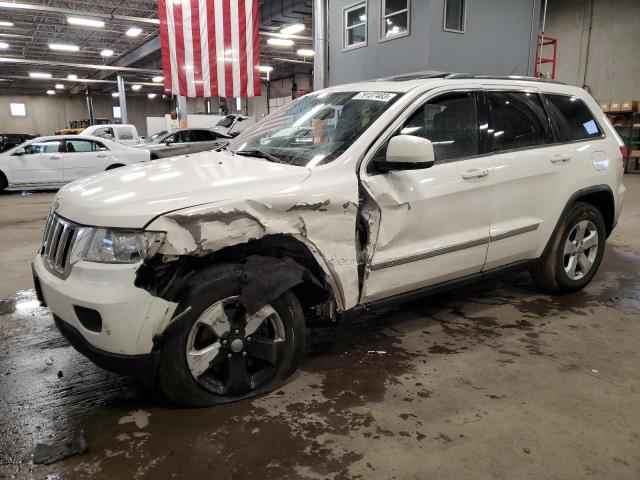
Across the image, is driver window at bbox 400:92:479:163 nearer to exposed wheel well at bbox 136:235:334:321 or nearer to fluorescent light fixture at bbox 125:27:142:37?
exposed wheel well at bbox 136:235:334:321

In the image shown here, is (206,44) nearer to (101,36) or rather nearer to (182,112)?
(182,112)

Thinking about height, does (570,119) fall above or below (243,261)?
above

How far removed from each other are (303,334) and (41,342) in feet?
6.56

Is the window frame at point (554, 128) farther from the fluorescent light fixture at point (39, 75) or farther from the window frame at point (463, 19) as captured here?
the fluorescent light fixture at point (39, 75)

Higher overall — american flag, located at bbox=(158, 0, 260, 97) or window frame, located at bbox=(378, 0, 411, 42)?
window frame, located at bbox=(378, 0, 411, 42)

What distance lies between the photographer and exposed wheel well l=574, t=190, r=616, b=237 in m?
4.02

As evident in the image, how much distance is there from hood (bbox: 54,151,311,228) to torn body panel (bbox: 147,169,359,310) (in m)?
0.06

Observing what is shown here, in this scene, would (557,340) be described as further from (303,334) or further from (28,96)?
(28,96)

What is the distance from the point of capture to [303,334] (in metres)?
2.63

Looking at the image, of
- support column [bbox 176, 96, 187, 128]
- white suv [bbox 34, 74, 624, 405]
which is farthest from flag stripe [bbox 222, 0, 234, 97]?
support column [bbox 176, 96, 187, 128]

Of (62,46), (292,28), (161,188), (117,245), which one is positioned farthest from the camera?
(62,46)

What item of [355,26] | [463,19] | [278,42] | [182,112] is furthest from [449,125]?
[278,42]

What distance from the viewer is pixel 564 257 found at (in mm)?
3973

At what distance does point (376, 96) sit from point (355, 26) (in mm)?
10379
